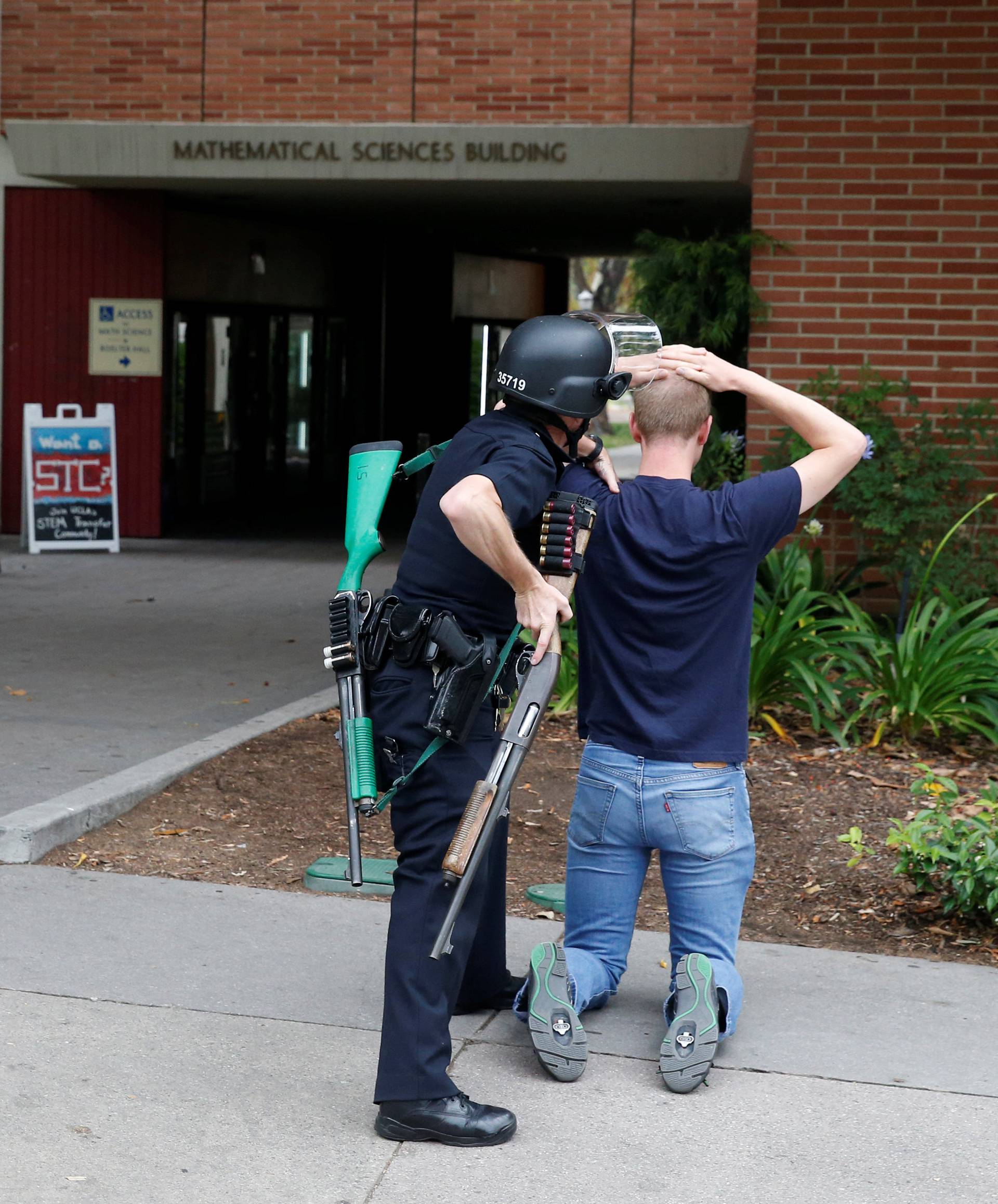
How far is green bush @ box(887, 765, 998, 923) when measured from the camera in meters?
4.59

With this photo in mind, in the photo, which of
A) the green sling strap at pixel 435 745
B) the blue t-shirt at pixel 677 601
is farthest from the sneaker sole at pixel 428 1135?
the blue t-shirt at pixel 677 601

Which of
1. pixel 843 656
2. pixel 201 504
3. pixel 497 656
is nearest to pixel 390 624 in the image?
pixel 497 656

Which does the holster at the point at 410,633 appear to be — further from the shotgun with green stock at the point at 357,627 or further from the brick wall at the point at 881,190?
the brick wall at the point at 881,190

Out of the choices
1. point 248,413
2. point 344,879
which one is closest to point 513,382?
point 344,879

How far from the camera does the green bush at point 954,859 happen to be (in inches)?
181

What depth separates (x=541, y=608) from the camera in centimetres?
328

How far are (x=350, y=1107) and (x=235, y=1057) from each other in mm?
375

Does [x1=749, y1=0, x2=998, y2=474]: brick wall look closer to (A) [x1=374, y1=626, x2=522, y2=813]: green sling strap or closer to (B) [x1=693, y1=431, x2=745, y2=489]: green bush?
(B) [x1=693, y1=431, x2=745, y2=489]: green bush

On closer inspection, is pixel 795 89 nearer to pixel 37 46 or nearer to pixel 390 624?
pixel 390 624

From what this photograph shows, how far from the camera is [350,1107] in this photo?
11.6 ft

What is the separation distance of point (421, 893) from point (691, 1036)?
Answer: 0.75m

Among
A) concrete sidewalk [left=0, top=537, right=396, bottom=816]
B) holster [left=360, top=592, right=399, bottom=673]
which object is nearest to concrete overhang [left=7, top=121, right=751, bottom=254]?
concrete sidewalk [left=0, top=537, right=396, bottom=816]

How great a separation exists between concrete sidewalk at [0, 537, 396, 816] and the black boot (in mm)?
2630

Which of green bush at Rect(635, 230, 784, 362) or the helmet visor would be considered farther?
green bush at Rect(635, 230, 784, 362)
